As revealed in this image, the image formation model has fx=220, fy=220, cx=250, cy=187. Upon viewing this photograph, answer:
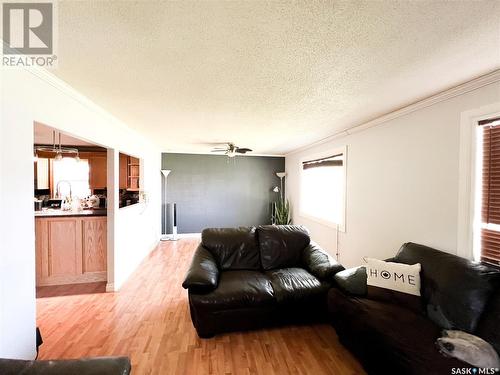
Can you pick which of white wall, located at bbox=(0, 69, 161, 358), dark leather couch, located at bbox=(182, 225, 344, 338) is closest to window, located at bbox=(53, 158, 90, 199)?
white wall, located at bbox=(0, 69, 161, 358)

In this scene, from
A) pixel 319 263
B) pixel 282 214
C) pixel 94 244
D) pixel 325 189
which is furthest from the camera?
pixel 282 214

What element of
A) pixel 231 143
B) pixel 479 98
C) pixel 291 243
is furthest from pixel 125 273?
pixel 479 98

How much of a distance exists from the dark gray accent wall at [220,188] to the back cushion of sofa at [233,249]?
3.11m

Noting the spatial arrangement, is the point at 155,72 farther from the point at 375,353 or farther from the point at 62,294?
the point at 62,294

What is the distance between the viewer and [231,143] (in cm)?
444

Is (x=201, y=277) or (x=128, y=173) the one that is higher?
(x=128, y=173)

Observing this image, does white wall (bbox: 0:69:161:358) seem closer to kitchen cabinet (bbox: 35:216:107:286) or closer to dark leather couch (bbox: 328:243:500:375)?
kitchen cabinet (bbox: 35:216:107:286)

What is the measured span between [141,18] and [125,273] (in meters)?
3.27

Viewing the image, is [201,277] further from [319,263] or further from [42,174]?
[42,174]

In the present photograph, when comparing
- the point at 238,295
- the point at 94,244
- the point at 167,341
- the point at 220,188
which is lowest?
the point at 167,341

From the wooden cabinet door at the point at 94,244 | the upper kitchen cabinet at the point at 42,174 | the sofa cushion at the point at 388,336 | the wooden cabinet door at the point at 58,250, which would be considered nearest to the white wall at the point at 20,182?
the wooden cabinet door at the point at 94,244

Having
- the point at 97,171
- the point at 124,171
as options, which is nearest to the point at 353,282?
the point at 124,171

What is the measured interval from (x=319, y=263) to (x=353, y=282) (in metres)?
0.50

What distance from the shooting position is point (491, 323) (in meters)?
1.39
